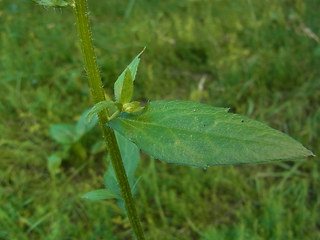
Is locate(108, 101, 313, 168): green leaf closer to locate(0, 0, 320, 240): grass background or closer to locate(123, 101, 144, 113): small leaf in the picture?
locate(123, 101, 144, 113): small leaf

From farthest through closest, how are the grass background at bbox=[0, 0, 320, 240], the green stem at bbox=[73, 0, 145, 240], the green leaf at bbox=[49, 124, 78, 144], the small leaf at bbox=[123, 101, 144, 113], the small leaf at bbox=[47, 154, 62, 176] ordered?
the green leaf at bbox=[49, 124, 78, 144] < the small leaf at bbox=[47, 154, 62, 176] < the grass background at bbox=[0, 0, 320, 240] < the small leaf at bbox=[123, 101, 144, 113] < the green stem at bbox=[73, 0, 145, 240]

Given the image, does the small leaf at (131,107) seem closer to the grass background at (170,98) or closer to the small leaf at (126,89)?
the small leaf at (126,89)

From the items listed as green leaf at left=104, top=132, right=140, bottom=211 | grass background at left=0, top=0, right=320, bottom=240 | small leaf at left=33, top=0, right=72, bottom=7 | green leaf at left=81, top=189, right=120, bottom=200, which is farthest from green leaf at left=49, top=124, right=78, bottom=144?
small leaf at left=33, top=0, right=72, bottom=7

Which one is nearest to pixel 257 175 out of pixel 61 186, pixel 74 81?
pixel 61 186

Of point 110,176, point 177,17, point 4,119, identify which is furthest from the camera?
point 177,17

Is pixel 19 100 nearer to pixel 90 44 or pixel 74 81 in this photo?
pixel 74 81

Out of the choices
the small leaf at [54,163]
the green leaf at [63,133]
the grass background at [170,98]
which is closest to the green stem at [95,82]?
the grass background at [170,98]
